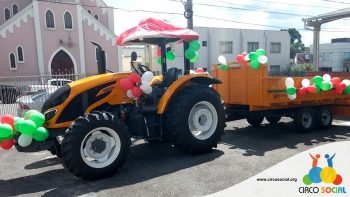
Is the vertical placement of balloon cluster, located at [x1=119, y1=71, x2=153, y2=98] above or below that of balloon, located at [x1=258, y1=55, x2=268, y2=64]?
below

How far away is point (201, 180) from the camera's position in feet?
15.5

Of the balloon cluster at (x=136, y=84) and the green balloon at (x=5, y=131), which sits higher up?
the balloon cluster at (x=136, y=84)

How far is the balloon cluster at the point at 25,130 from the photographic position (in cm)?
457

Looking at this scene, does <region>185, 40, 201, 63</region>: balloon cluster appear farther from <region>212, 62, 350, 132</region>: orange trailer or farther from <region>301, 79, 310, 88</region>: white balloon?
<region>301, 79, 310, 88</region>: white balloon

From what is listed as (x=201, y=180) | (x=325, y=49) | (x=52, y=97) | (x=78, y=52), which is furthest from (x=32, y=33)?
(x=325, y=49)

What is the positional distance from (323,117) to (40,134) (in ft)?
21.9

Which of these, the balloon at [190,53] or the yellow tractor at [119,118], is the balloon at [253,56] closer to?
the yellow tractor at [119,118]

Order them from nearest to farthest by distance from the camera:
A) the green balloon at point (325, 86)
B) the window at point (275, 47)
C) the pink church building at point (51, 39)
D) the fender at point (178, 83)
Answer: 1. the fender at point (178, 83)
2. the green balloon at point (325, 86)
3. the pink church building at point (51, 39)
4. the window at point (275, 47)

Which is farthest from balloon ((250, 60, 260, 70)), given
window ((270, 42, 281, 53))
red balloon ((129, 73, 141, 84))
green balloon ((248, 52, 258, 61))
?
window ((270, 42, 281, 53))

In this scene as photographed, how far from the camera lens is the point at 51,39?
26.8 meters

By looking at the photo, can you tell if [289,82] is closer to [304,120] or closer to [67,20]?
[304,120]

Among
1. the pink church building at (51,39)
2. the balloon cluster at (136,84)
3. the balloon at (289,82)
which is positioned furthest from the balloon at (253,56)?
the pink church building at (51,39)

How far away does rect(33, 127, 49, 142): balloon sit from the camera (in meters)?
4.67

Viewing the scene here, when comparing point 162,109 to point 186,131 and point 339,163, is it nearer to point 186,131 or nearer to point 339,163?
point 186,131
